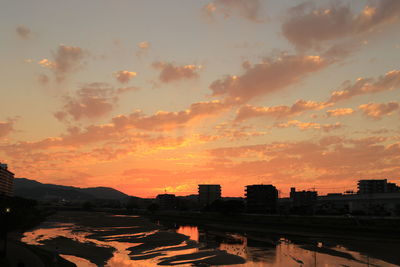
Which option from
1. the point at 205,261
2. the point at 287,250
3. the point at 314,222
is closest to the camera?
the point at 205,261

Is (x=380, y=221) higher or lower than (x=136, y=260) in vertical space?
higher

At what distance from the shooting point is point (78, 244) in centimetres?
6694

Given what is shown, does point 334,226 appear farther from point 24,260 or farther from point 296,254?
point 24,260

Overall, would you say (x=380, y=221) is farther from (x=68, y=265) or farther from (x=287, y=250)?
(x=68, y=265)

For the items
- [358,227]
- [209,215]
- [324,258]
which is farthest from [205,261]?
[209,215]

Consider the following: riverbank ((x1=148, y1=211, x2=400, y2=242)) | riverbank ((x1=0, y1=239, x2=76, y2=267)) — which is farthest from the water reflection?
riverbank ((x1=0, y1=239, x2=76, y2=267))

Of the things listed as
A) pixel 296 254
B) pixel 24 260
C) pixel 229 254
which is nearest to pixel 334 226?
pixel 296 254

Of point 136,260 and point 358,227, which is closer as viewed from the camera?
point 136,260

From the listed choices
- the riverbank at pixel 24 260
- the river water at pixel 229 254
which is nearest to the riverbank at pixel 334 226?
the river water at pixel 229 254

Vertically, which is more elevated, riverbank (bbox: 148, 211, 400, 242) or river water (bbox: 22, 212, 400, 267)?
riverbank (bbox: 148, 211, 400, 242)

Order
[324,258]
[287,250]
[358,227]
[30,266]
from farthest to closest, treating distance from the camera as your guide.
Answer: [358,227], [287,250], [324,258], [30,266]

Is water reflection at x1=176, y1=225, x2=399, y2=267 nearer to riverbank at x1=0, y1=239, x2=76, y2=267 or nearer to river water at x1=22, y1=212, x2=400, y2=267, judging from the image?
river water at x1=22, y1=212, x2=400, y2=267

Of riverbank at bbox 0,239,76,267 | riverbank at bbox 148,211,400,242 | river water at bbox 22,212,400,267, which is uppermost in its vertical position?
riverbank at bbox 148,211,400,242

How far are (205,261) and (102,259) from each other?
14.9 m
